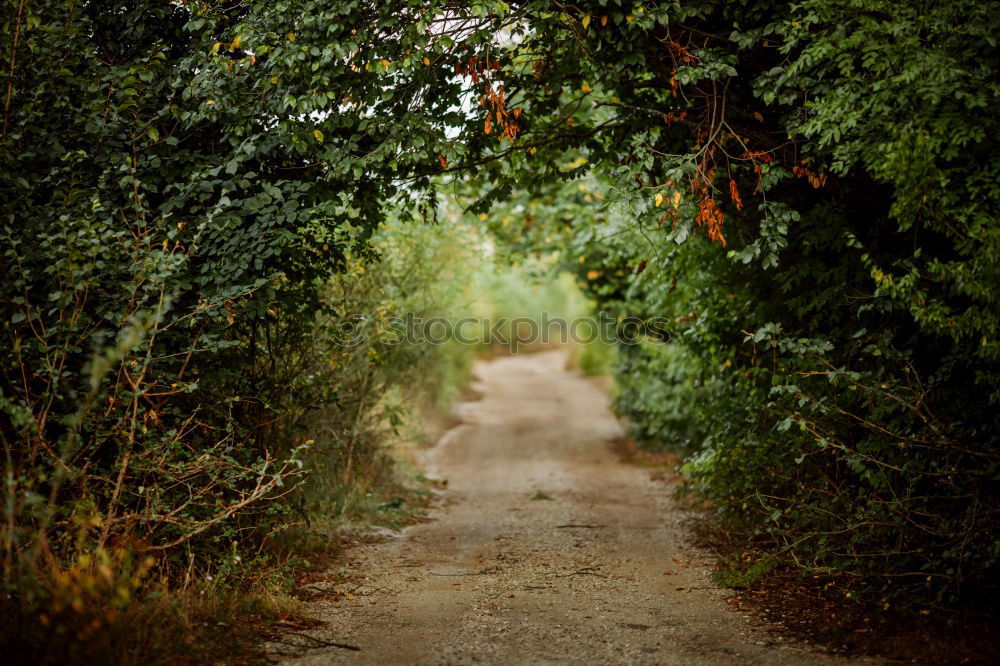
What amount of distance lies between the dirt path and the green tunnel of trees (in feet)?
3.24

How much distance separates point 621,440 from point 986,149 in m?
11.8

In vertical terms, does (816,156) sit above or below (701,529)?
above

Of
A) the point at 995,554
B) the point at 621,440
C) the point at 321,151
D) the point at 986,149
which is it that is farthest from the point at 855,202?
the point at 621,440

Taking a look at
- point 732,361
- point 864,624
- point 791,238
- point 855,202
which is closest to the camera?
point 864,624

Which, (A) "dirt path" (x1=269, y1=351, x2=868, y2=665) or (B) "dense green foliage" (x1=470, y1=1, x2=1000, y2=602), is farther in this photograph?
(A) "dirt path" (x1=269, y1=351, x2=868, y2=665)

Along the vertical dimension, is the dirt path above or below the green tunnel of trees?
below

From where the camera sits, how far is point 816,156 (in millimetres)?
5664

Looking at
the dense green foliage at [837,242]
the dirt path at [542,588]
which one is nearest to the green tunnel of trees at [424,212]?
the dense green foliage at [837,242]

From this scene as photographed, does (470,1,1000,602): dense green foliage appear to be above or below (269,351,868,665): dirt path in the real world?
above

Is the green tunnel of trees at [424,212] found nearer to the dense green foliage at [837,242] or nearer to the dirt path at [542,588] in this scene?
the dense green foliage at [837,242]

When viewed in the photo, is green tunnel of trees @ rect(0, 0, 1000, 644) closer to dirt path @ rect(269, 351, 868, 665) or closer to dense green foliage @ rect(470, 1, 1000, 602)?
dense green foliage @ rect(470, 1, 1000, 602)

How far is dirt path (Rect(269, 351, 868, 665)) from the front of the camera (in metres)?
4.83

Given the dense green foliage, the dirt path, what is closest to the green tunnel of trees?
the dense green foliage

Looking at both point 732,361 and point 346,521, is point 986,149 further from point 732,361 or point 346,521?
point 346,521
